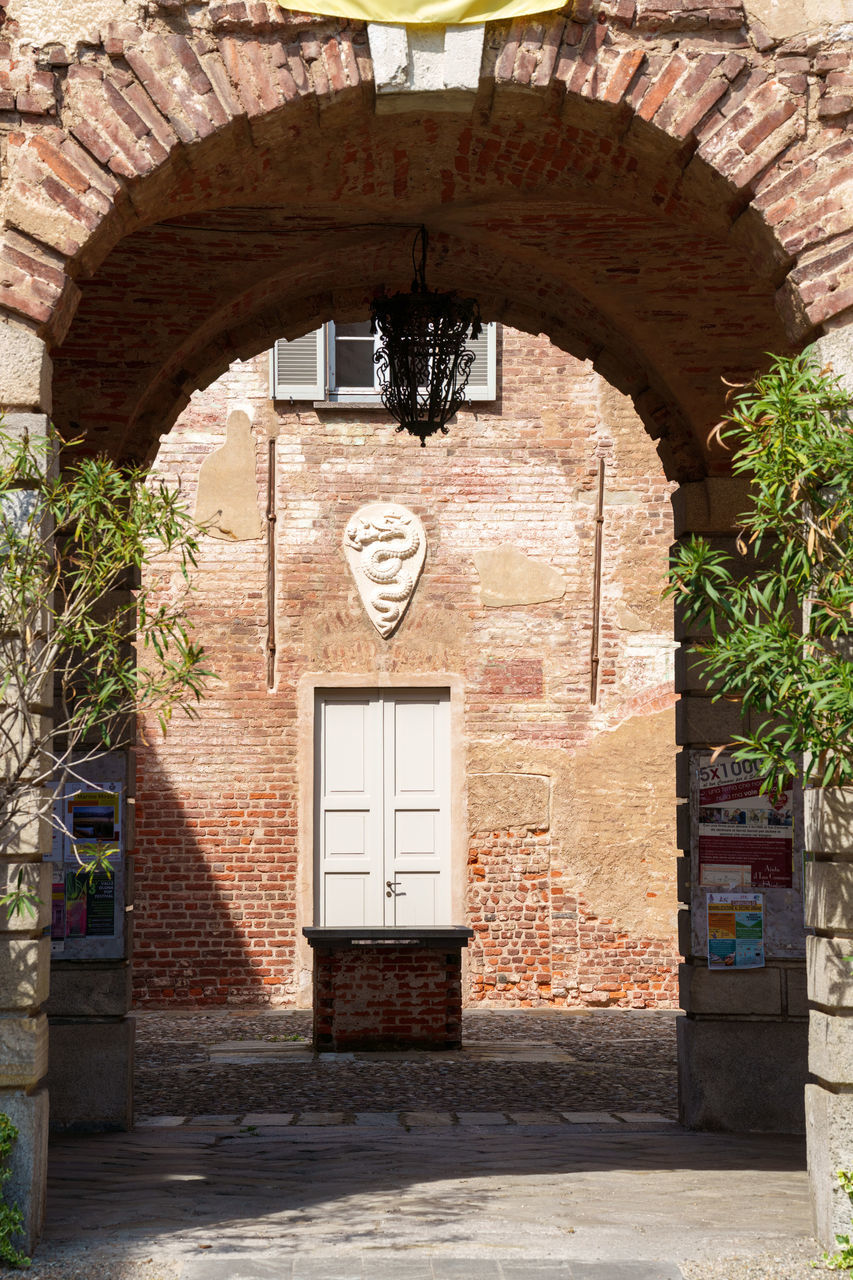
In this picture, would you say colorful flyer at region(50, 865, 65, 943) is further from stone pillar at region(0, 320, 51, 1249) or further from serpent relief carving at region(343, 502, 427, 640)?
serpent relief carving at region(343, 502, 427, 640)

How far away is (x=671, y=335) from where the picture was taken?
757 cm

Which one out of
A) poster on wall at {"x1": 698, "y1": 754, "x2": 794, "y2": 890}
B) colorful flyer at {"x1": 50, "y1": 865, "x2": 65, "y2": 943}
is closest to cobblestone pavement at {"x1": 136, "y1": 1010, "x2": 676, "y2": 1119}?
colorful flyer at {"x1": 50, "y1": 865, "x2": 65, "y2": 943}

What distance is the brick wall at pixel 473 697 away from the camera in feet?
42.3

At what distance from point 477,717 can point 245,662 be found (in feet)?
6.49

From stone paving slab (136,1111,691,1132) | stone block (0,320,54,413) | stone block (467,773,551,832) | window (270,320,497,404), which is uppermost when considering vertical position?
window (270,320,497,404)

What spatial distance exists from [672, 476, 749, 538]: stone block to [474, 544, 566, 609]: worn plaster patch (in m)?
5.25

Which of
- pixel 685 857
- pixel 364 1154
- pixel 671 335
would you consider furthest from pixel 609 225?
pixel 364 1154

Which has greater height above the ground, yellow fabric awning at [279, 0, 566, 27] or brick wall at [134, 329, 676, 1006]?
yellow fabric awning at [279, 0, 566, 27]

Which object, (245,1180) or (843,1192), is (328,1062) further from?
(843,1192)

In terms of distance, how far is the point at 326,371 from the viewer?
1327 cm

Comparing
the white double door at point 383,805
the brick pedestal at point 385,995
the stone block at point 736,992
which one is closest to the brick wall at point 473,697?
the white double door at point 383,805

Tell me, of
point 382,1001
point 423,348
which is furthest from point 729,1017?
point 423,348

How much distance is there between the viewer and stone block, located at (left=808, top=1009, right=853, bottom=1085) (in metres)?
4.95

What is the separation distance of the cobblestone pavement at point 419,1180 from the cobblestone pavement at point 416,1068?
4 centimetres
